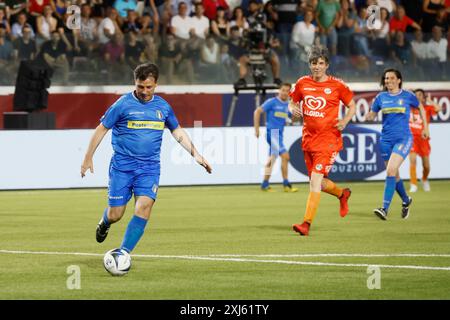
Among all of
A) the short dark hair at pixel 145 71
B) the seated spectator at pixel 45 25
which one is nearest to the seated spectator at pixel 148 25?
the seated spectator at pixel 45 25

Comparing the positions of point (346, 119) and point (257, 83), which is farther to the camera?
point (257, 83)

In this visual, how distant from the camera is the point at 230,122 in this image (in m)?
29.2

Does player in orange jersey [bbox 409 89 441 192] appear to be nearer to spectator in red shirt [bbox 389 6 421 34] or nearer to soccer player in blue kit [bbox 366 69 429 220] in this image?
spectator in red shirt [bbox 389 6 421 34]

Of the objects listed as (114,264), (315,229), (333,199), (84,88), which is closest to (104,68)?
(84,88)

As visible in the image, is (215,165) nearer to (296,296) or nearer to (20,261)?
(20,261)

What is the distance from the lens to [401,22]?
30750mm

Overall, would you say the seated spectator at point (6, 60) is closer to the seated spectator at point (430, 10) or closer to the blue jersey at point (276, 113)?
the blue jersey at point (276, 113)

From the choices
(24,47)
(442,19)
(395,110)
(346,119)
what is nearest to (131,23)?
(24,47)

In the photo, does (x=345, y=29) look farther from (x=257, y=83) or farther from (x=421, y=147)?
(x=421, y=147)

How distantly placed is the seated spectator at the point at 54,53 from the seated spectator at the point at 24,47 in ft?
0.68

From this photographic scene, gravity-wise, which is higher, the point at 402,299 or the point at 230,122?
the point at 402,299

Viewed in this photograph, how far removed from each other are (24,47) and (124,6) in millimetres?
3045

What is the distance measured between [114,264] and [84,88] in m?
17.2

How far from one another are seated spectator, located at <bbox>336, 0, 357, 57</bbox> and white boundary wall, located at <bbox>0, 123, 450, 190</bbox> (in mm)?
2747
